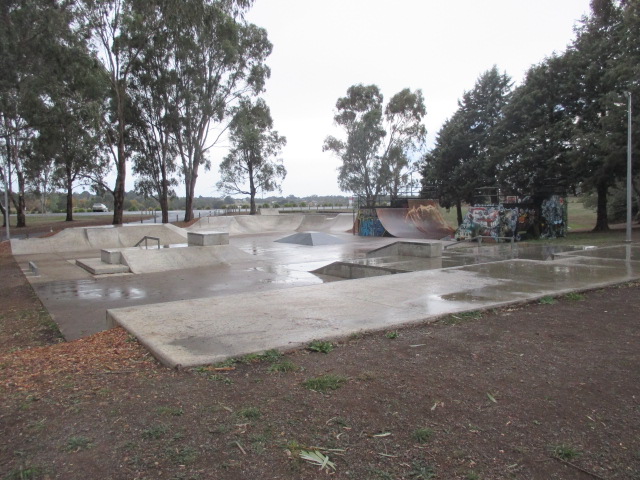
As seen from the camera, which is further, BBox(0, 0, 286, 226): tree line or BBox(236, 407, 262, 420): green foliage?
BBox(0, 0, 286, 226): tree line

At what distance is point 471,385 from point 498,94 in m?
27.8

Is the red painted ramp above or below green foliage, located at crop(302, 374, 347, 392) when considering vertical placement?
above

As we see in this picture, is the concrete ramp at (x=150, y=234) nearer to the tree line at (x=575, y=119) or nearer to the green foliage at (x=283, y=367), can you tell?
the tree line at (x=575, y=119)

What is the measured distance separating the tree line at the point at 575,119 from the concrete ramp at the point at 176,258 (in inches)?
608

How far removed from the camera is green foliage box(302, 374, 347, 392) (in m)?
3.42

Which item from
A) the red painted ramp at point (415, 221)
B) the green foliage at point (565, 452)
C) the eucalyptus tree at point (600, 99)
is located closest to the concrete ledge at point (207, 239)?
the red painted ramp at point (415, 221)

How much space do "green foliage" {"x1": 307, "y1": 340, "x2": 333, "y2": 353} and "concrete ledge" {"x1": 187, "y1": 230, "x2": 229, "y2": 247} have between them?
37.6ft

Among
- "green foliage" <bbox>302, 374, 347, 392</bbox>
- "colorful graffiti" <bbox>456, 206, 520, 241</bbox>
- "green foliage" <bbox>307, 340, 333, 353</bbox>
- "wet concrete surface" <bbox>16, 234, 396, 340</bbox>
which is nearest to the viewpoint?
"green foliage" <bbox>302, 374, 347, 392</bbox>

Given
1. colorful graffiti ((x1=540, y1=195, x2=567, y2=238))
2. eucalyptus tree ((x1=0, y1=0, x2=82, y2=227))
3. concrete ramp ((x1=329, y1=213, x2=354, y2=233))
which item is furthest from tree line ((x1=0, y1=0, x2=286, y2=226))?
colorful graffiti ((x1=540, y1=195, x2=567, y2=238))

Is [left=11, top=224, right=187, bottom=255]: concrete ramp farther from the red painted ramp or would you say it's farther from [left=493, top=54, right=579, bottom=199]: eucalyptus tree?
[left=493, top=54, right=579, bottom=199]: eucalyptus tree

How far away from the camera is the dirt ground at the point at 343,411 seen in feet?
7.91

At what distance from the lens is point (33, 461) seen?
2441mm

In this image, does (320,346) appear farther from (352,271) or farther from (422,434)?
(352,271)

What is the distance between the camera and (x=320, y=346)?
4402 millimetres
